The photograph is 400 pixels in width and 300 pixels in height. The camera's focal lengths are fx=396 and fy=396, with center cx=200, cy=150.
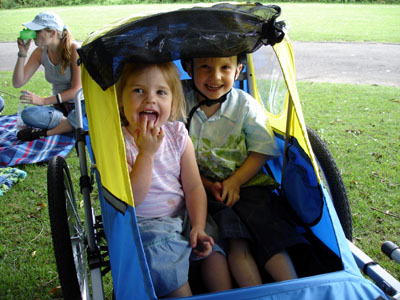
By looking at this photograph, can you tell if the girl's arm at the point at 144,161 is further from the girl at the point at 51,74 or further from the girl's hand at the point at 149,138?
the girl at the point at 51,74

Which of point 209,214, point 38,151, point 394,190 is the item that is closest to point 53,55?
point 38,151

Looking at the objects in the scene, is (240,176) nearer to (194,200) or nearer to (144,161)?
(194,200)

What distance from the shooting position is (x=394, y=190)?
3.13 metres

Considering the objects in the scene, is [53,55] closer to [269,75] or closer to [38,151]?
[38,151]

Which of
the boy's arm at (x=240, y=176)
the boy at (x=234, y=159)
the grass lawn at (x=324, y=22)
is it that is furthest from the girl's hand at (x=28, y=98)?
the grass lawn at (x=324, y=22)

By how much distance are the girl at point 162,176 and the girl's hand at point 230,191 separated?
168 mm

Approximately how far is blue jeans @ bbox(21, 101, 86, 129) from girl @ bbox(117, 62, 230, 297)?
2.50 meters

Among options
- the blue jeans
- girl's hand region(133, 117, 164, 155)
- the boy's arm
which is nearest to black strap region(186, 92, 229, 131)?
the boy's arm

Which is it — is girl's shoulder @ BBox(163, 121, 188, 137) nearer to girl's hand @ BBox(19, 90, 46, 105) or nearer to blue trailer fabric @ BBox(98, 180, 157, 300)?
blue trailer fabric @ BBox(98, 180, 157, 300)

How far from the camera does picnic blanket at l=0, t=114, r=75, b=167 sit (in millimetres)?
3635

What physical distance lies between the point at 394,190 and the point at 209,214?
1.99m

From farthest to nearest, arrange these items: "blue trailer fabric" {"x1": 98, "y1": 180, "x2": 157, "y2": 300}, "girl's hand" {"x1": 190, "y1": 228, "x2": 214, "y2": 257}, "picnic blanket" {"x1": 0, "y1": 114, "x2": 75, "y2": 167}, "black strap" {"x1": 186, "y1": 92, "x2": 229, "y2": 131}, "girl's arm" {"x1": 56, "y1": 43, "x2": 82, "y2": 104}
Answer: "girl's arm" {"x1": 56, "y1": 43, "x2": 82, "y2": 104} < "picnic blanket" {"x1": 0, "y1": 114, "x2": 75, "y2": 167} < "black strap" {"x1": 186, "y1": 92, "x2": 229, "y2": 131} < "girl's hand" {"x1": 190, "y1": 228, "x2": 214, "y2": 257} < "blue trailer fabric" {"x1": 98, "y1": 180, "x2": 157, "y2": 300}

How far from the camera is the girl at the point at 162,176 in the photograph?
147cm

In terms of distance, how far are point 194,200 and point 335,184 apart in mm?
783
